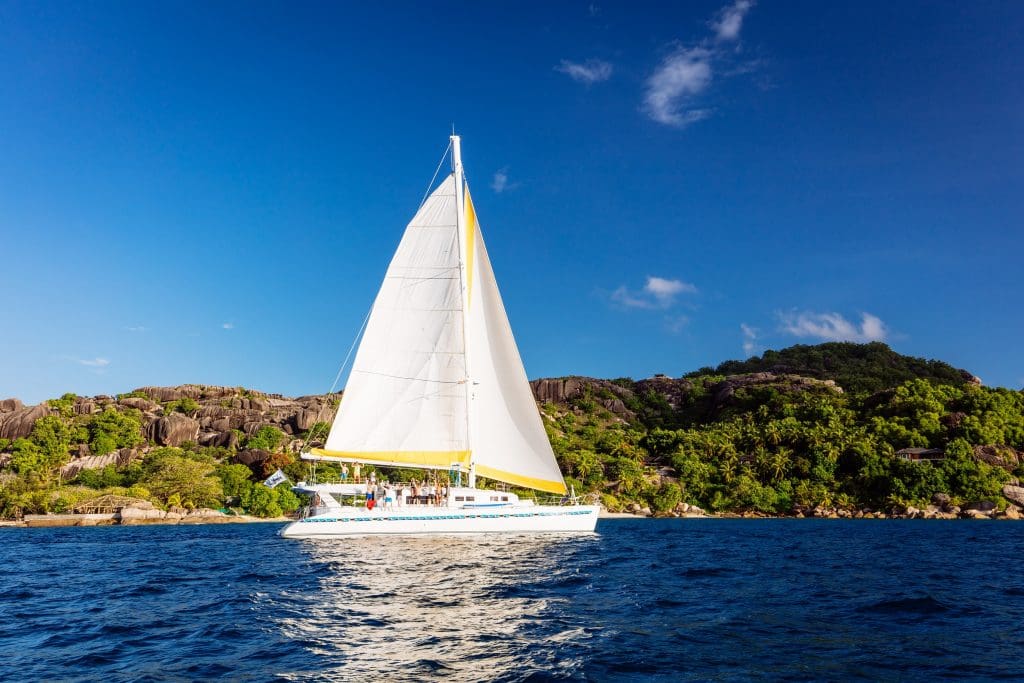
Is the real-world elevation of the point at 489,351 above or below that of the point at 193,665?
above

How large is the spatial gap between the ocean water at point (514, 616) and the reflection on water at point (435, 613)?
0.07 metres

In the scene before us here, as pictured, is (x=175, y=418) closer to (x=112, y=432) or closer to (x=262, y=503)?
(x=112, y=432)

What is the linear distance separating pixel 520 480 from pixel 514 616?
23.7 metres

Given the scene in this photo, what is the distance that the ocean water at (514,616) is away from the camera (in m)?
12.7

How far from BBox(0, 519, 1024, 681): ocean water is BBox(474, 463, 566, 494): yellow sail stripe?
726 centimetres

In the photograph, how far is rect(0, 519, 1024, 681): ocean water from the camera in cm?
1273

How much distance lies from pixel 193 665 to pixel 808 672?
11.4 m

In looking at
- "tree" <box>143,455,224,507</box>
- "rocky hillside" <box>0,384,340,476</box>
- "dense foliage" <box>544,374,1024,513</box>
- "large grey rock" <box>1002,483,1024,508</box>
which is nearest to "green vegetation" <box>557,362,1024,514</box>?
"dense foliage" <box>544,374,1024,513</box>

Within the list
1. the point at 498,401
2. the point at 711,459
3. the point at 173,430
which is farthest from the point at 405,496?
the point at 173,430

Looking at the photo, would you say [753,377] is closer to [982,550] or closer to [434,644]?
[982,550]

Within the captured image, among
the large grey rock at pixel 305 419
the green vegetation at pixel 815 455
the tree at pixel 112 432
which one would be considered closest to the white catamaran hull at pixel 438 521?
the green vegetation at pixel 815 455

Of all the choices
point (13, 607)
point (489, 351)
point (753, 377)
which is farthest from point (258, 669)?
point (753, 377)

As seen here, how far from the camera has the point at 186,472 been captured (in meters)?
86.3

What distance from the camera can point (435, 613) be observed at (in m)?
Result: 17.5
